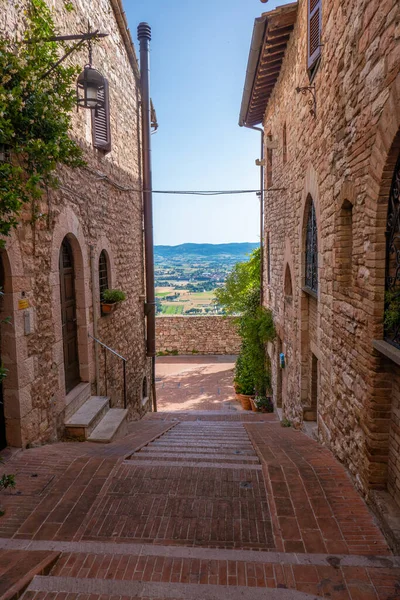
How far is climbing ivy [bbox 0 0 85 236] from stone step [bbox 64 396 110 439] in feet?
9.61

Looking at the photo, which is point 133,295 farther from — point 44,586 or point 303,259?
point 44,586

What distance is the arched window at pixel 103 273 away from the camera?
311 inches

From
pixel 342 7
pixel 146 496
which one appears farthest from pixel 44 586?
pixel 342 7

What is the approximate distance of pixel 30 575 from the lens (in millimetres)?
2689

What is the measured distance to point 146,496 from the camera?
386cm

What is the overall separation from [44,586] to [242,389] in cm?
1080

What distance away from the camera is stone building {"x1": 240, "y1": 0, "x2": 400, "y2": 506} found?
327 centimetres

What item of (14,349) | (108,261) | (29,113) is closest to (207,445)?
(14,349)

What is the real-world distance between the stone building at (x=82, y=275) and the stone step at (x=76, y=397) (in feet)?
0.05

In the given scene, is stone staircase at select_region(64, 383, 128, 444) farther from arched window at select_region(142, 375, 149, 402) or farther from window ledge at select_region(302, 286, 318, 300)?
arched window at select_region(142, 375, 149, 402)

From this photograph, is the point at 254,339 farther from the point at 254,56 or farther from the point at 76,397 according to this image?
the point at 254,56

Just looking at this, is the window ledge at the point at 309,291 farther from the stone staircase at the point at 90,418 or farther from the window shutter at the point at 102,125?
the window shutter at the point at 102,125

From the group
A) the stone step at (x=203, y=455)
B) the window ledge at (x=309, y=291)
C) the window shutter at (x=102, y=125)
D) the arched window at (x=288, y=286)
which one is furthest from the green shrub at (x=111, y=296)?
the arched window at (x=288, y=286)

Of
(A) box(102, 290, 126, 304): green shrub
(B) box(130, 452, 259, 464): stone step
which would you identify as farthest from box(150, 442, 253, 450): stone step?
(A) box(102, 290, 126, 304): green shrub
